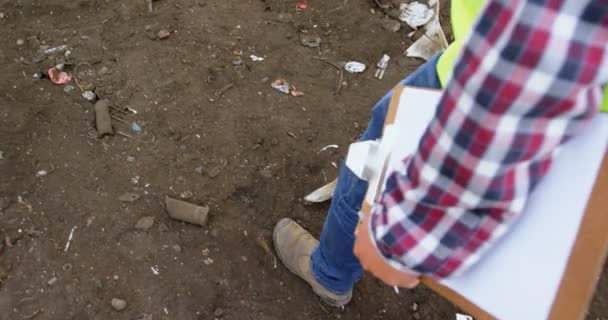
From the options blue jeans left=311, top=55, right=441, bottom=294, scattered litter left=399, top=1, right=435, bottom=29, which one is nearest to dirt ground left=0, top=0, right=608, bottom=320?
scattered litter left=399, top=1, right=435, bottom=29

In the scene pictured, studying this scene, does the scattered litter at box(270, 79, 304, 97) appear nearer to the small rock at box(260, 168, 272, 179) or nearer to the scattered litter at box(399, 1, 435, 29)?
the small rock at box(260, 168, 272, 179)

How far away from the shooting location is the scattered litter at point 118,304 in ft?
6.23

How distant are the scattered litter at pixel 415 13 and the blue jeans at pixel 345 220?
1490 mm

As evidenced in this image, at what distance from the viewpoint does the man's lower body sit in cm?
131

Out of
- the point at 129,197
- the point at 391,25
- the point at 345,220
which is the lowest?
the point at 129,197

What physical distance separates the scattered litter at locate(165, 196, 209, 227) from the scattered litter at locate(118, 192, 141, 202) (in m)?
0.14

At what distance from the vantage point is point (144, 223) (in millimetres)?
2072

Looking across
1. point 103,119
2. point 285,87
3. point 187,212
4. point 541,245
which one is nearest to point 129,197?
point 187,212

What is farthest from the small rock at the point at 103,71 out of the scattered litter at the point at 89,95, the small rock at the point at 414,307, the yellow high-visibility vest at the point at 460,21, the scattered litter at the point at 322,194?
the yellow high-visibility vest at the point at 460,21

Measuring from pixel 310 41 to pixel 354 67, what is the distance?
0.25 metres

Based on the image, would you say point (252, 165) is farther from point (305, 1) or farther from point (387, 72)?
point (305, 1)

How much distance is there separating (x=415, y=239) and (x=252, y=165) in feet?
4.70

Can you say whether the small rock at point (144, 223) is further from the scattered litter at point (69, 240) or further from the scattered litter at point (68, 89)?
the scattered litter at point (68, 89)

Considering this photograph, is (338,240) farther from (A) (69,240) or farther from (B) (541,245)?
(A) (69,240)
